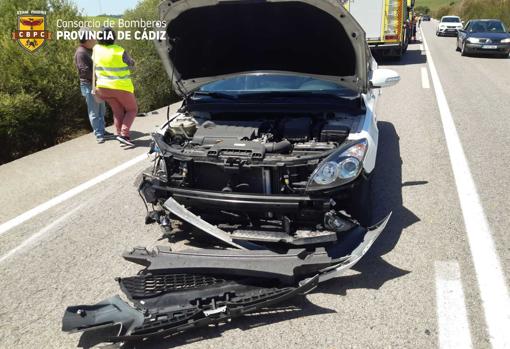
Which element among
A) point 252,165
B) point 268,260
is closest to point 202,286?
point 268,260

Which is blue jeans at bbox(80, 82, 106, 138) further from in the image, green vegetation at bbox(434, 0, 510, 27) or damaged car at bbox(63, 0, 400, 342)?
green vegetation at bbox(434, 0, 510, 27)

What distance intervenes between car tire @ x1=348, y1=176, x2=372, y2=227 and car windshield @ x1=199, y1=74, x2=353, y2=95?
1193 millimetres

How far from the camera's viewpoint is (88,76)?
25.0ft

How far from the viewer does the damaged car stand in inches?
117

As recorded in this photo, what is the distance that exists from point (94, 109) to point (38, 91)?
5.99ft

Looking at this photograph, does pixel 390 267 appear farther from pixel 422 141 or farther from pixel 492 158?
pixel 422 141

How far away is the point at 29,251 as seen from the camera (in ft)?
13.3

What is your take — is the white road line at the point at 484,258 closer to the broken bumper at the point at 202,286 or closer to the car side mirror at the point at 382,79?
the broken bumper at the point at 202,286

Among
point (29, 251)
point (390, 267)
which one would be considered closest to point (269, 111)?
point (390, 267)

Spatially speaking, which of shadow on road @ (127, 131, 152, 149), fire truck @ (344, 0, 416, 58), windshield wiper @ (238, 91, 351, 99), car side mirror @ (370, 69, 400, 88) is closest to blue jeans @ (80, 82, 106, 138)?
shadow on road @ (127, 131, 152, 149)

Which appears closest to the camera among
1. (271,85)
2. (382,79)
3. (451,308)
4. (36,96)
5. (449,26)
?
(451,308)

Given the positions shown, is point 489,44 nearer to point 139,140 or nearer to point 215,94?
point 139,140

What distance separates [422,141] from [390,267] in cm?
388

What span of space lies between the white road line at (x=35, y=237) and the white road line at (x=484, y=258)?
3982 millimetres
